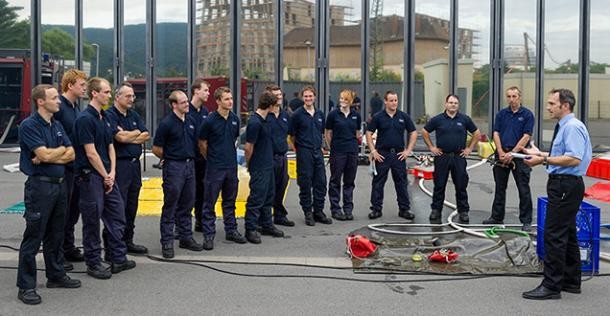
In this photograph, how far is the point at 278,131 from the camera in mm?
9195

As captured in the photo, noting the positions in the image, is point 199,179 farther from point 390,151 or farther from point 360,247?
point 390,151

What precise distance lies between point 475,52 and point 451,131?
11.2 meters

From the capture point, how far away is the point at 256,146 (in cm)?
884

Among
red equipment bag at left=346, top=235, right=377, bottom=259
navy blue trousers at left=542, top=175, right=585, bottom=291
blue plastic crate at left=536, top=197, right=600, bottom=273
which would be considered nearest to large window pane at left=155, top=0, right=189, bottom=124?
red equipment bag at left=346, top=235, right=377, bottom=259

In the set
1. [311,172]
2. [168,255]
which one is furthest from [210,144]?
[311,172]

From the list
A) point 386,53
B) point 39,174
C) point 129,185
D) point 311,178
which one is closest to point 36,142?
point 39,174

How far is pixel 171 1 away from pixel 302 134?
469 inches

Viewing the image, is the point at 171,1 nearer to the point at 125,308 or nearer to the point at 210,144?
the point at 210,144

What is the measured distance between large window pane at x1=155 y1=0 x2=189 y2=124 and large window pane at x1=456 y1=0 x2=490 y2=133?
7.58 metres

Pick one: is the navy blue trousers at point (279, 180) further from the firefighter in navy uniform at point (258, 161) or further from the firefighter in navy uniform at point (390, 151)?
the firefighter in navy uniform at point (390, 151)

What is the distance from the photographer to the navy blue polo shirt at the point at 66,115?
288 inches

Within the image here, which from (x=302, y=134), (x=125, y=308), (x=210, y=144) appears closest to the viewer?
(x=125, y=308)

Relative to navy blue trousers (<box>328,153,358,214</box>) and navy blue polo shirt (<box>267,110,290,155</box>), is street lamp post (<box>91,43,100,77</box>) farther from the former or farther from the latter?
navy blue polo shirt (<box>267,110,290,155</box>)

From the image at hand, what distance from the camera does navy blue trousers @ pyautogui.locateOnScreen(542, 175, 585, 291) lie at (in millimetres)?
6422
